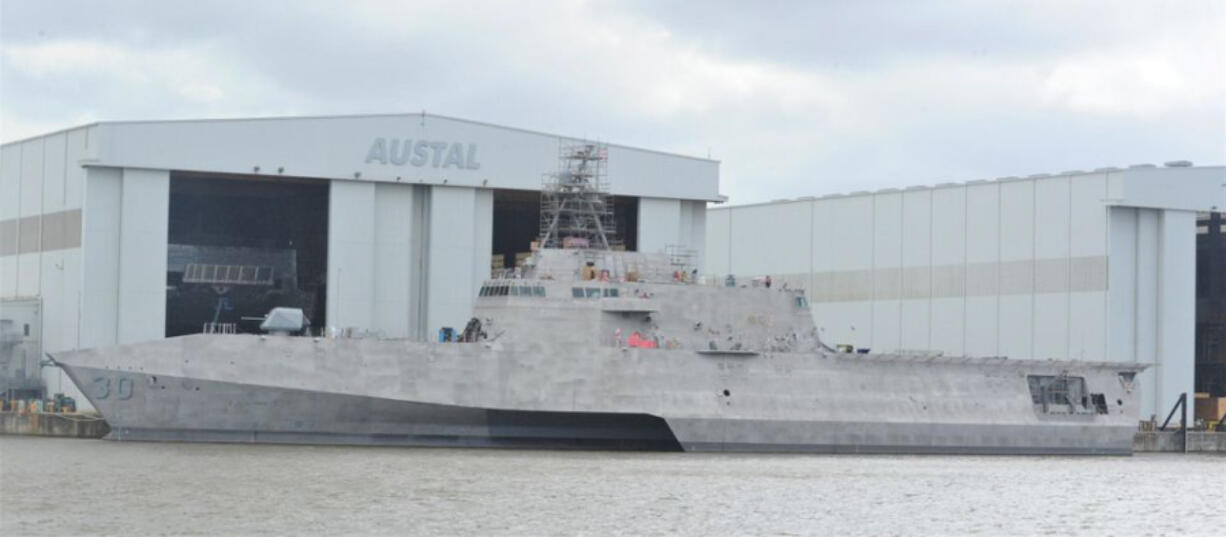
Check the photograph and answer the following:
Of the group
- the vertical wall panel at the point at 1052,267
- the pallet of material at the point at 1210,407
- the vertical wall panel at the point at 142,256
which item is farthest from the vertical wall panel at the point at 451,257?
the pallet of material at the point at 1210,407

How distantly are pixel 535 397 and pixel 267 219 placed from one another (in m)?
16.4

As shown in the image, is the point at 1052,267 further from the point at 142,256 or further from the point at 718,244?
the point at 142,256

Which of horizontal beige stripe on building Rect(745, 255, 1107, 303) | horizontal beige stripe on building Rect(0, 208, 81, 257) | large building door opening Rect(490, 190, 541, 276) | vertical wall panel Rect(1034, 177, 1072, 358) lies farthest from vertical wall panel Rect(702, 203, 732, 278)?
horizontal beige stripe on building Rect(0, 208, 81, 257)

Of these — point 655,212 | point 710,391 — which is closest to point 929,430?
point 710,391

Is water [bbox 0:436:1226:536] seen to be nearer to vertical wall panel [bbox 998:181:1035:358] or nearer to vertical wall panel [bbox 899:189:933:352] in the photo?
vertical wall panel [bbox 998:181:1035:358]

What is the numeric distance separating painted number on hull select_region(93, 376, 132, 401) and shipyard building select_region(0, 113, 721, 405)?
8.46 meters

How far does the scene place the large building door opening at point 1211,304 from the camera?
59656 millimetres

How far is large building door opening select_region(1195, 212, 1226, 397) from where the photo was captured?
5966 cm

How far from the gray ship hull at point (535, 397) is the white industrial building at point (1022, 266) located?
7.16 meters

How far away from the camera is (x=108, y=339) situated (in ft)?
158

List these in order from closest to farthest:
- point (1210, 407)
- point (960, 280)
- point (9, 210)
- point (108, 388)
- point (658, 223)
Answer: point (108, 388)
point (9, 210)
point (658, 223)
point (960, 280)
point (1210, 407)

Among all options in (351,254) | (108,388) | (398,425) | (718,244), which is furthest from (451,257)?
(718,244)

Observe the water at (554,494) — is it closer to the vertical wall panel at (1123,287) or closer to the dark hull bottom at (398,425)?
the dark hull bottom at (398,425)

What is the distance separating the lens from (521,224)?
196 ft
